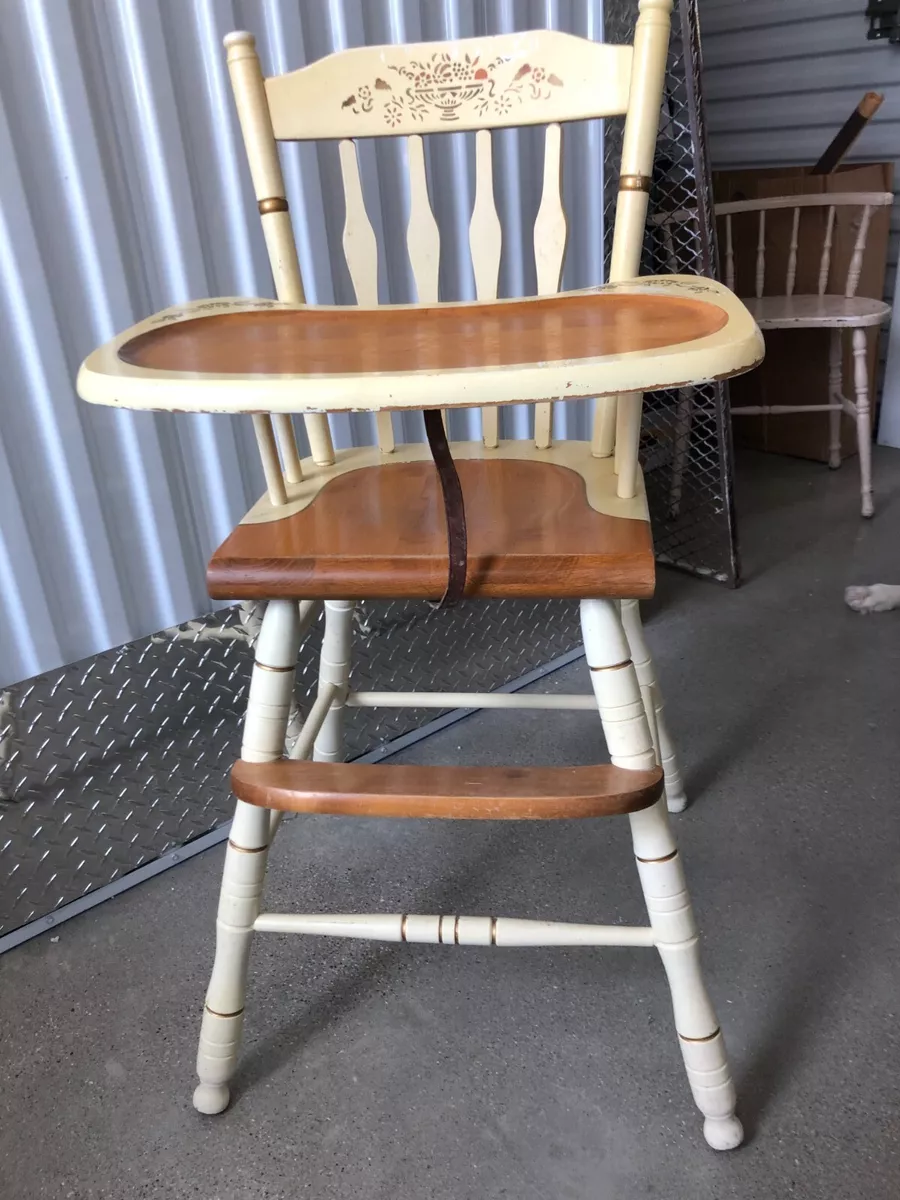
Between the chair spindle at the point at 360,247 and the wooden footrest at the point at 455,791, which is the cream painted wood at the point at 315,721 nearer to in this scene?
the wooden footrest at the point at 455,791

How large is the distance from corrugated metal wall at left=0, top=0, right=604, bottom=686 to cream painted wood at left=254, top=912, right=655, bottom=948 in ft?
1.51

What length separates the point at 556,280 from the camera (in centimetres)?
85

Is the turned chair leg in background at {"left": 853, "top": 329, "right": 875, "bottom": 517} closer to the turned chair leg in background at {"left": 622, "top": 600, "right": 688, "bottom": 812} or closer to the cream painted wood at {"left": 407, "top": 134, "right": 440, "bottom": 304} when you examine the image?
A: the turned chair leg in background at {"left": 622, "top": 600, "right": 688, "bottom": 812}

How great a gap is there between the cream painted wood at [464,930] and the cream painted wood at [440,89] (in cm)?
71

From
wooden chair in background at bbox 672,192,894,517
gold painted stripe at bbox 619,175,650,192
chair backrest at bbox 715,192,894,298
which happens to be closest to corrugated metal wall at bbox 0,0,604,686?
gold painted stripe at bbox 619,175,650,192

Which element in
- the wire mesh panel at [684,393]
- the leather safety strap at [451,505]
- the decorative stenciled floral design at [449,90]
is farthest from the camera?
the wire mesh panel at [684,393]

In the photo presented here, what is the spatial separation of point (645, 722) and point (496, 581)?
17 cm

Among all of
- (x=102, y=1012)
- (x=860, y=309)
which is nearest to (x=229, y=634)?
(x=102, y=1012)

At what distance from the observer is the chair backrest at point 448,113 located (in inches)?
31.0

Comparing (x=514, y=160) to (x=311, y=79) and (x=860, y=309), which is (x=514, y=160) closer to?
(x=311, y=79)

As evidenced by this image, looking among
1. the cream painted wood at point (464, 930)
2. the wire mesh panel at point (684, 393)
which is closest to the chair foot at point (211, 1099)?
the cream painted wood at point (464, 930)

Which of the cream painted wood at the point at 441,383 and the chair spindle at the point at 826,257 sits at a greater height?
the cream painted wood at the point at 441,383

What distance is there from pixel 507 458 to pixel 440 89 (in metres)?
0.35

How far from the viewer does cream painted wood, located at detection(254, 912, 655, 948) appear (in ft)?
2.28
